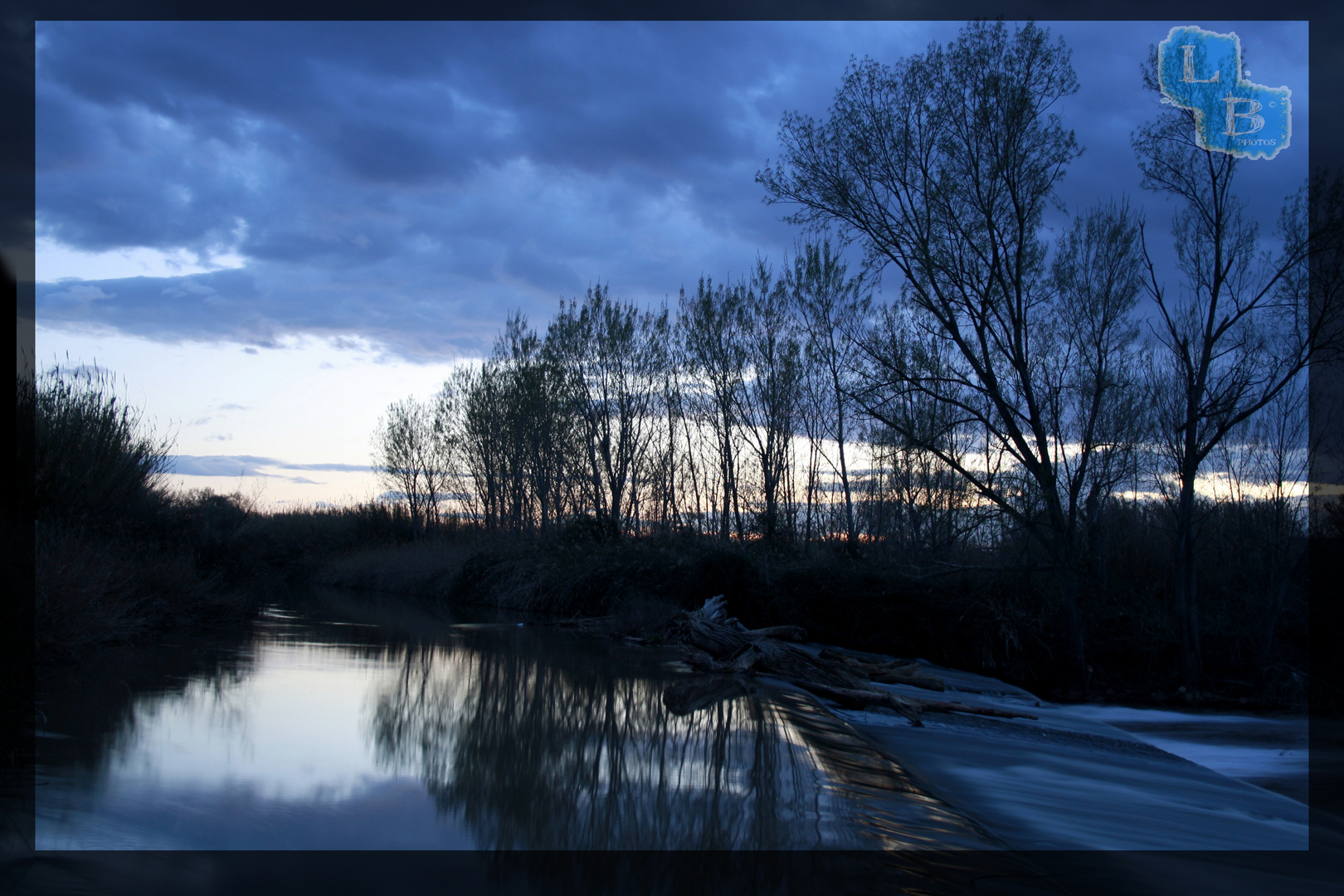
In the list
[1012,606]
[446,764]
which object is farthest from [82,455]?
[1012,606]

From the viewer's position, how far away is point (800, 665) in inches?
540

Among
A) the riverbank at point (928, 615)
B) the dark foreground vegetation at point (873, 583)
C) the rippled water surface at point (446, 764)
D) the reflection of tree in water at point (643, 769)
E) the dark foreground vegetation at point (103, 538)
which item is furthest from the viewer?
the riverbank at point (928, 615)

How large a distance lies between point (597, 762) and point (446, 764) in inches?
52.8

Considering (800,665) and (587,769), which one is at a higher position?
(587,769)

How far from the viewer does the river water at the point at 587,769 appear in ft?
18.7

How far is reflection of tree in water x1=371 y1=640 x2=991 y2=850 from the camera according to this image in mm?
5910

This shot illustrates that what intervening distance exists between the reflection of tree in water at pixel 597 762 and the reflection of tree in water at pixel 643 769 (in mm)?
17

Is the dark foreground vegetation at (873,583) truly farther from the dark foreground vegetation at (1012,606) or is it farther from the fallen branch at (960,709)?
the fallen branch at (960,709)

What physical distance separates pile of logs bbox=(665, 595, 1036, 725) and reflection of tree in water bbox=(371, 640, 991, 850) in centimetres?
114

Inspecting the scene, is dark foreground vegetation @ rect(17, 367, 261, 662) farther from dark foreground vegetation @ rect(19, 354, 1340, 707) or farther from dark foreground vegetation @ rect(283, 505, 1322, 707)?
dark foreground vegetation @ rect(283, 505, 1322, 707)

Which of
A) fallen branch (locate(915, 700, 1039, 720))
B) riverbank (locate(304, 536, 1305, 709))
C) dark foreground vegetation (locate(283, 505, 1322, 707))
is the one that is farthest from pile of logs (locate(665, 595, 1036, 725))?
dark foreground vegetation (locate(283, 505, 1322, 707))

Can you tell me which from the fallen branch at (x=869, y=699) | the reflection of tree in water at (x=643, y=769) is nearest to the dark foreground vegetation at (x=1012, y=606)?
the fallen branch at (x=869, y=699)

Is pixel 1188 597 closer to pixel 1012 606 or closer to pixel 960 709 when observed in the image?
pixel 1012 606

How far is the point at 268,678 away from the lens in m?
11.3
